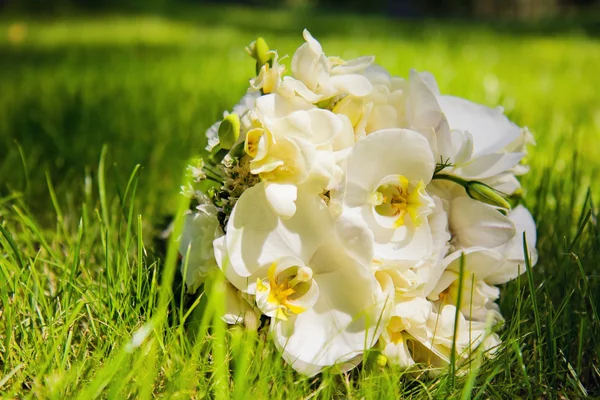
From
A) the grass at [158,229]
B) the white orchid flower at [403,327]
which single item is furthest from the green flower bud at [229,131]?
the white orchid flower at [403,327]

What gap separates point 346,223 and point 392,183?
11 cm

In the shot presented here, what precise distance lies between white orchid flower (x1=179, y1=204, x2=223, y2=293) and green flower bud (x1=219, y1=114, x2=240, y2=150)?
0.13m

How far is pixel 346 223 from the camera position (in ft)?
2.95

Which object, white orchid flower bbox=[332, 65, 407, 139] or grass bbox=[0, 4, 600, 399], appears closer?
grass bbox=[0, 4, 600, 399]

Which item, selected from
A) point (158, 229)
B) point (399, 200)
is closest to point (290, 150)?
point (399, 200)

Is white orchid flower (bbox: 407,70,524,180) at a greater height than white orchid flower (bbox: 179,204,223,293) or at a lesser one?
greater

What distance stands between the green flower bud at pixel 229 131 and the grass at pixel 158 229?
0.13m

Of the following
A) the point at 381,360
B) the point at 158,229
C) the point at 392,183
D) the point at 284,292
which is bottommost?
the point at 158,229

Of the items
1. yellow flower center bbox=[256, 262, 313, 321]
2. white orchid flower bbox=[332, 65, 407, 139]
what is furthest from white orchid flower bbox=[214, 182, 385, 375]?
white orchid flower bbox=[332, 65, 407, 139]

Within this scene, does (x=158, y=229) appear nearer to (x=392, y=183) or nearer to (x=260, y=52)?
(x=260, y=52)

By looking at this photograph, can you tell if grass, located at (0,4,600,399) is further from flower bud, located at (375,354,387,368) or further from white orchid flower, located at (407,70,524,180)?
white orchid flower, located at (407,70,524,180)

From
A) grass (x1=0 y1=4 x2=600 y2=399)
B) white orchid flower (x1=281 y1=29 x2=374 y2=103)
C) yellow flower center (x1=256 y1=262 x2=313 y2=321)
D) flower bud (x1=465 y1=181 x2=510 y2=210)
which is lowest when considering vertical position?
grass (x1=0 y1=4 x2=600 y2=399)

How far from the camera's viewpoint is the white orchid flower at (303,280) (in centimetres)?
90

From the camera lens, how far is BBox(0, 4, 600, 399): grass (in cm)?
89
